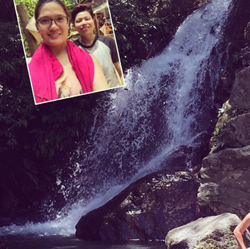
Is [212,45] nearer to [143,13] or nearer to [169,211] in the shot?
[143,13]

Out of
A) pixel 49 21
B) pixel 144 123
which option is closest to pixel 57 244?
pixel 144 123

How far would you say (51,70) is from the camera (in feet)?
16.6

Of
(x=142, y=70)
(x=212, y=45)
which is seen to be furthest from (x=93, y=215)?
(x=212, y=45)

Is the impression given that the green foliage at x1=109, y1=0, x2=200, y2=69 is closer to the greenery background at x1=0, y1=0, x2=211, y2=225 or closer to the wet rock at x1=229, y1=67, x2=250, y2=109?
the greenery background at x1=0, y1=0, x2=211, y2=225

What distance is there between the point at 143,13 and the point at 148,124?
2.07 metres

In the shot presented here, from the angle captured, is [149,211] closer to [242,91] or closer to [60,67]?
[242,91]

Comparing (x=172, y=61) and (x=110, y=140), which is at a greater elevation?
(x=172, y=61)

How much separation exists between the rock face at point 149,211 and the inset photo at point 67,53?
137 cm

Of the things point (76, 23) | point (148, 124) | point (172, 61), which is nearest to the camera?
point (76, 23)

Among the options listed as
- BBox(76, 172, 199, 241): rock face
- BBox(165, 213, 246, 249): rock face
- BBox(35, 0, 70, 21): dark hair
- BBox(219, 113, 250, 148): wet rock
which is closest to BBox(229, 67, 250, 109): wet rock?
BBox(219, 113, 250, 148): wet rock

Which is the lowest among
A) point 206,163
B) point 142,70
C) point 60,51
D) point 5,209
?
point 5,209

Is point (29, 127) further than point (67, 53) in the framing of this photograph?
Yes

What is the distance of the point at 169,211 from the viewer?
5.43 metres

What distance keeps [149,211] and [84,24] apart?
7.43 ft
